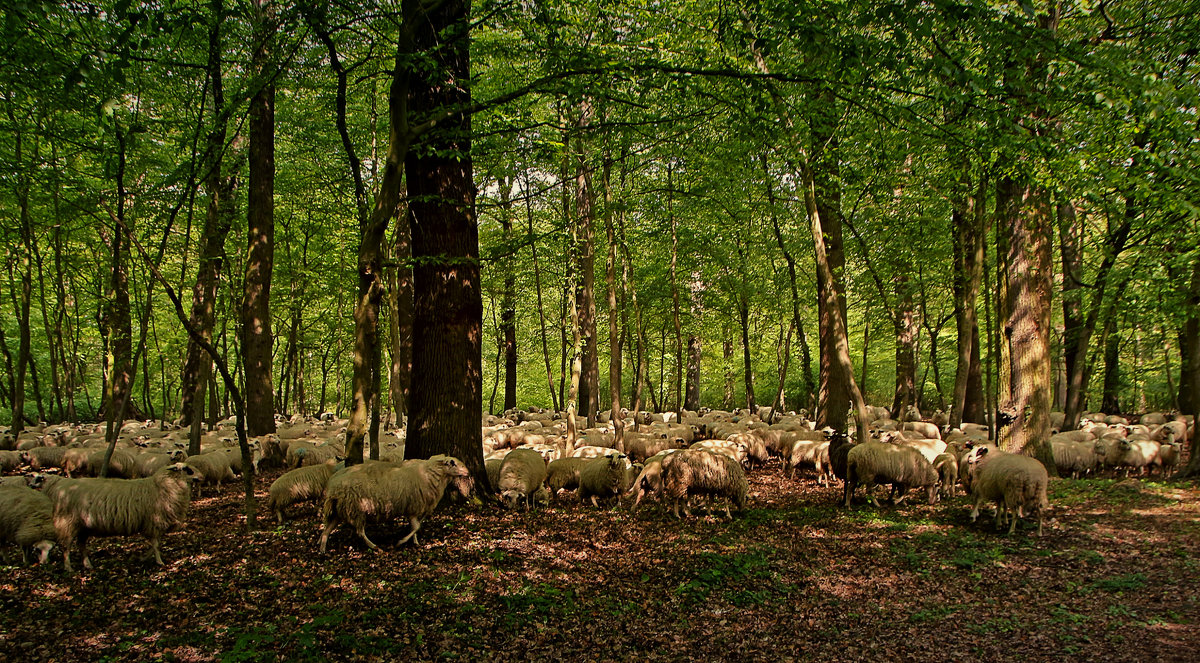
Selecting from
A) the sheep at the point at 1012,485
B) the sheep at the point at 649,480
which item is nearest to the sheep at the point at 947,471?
the sheep at the point at 1012,485

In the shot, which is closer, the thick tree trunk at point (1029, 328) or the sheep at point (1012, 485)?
the sheep at point (1012, 485)

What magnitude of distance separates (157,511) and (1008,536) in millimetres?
9691

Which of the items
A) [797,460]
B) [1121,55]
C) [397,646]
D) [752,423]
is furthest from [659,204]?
[397,646]

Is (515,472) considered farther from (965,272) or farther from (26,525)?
(965,272)

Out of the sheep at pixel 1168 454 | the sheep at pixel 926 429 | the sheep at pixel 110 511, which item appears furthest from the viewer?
the sheep at pixel 926 429

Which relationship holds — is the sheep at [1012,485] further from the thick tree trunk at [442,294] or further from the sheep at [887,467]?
the thick tree trunk at [442,294]

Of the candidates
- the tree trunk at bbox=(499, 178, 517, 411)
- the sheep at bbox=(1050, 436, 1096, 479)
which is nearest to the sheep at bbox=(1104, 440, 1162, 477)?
the sheep at bbox=(1050, 436, 1096, 479)

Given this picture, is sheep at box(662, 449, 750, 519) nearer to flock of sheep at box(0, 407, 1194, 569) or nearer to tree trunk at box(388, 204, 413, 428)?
flock of sheep at box(0, 407, 1194, 569)

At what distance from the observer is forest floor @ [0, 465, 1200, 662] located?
446 centimetres

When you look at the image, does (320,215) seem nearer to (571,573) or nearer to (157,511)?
(157,511)

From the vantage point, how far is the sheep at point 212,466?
33.7ft

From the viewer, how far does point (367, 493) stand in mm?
6129

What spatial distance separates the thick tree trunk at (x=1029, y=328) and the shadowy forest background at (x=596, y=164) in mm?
46

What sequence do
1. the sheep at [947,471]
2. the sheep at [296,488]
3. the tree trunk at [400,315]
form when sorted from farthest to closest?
the tree trunk at [400,315]
the sheep at [947,471]
the sheep at [296,488]
